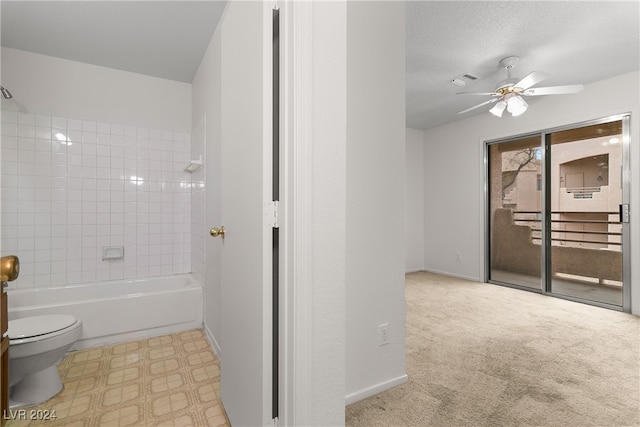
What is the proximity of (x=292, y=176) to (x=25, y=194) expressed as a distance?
2.92 meters

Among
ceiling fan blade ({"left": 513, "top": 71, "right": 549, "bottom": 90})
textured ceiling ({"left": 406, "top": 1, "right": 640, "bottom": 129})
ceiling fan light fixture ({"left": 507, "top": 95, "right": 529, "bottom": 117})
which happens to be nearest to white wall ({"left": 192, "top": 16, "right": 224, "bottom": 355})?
textured ceiling ({"left": 406, "top": 1, "right": 640, "bottom": 129})

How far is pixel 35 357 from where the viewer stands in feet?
5.32

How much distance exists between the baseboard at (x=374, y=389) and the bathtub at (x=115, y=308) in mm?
1646

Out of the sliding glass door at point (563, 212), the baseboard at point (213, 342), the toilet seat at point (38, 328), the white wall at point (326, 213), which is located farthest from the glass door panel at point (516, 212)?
the toilet seat at point (38, 328)

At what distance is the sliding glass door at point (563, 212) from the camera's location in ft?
10.5

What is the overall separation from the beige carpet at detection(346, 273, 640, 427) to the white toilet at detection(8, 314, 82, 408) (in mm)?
1652

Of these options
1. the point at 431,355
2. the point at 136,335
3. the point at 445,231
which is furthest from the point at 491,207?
the point at 136,335

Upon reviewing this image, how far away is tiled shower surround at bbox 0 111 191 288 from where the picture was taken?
8.34 ft

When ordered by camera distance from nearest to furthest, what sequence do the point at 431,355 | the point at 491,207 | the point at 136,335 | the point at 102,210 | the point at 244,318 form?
the point at 244,318, the point at 431,355, the point at 136,335, the point at 102,210, the point at 491,207

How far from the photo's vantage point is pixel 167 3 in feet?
6.35

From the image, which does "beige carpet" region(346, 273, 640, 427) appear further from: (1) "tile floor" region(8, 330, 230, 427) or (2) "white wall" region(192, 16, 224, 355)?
(2) "white wall" region(192, 16, 224, 355)

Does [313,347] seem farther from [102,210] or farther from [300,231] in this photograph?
[102,210]

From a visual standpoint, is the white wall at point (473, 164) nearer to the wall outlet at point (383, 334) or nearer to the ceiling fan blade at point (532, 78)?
the ceiling fan blade at point (532, 78)

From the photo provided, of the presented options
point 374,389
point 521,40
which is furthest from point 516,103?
point 374,389
